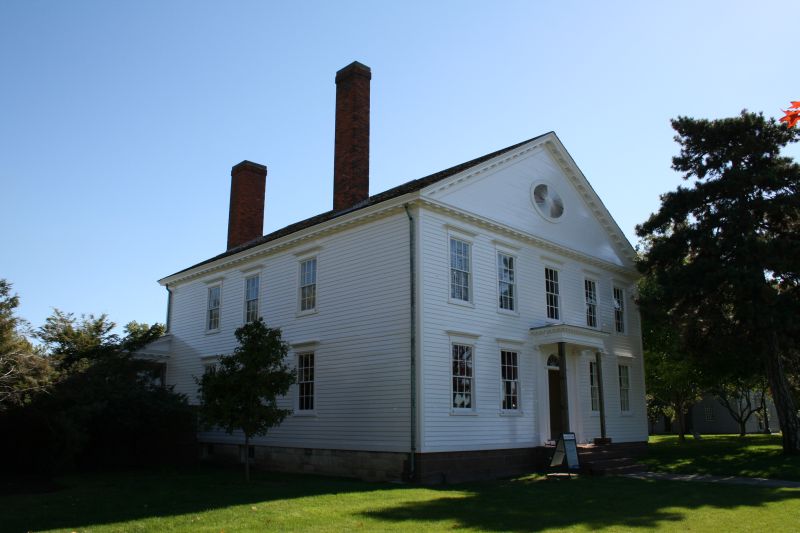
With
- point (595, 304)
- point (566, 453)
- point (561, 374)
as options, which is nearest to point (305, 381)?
point (561, 374)

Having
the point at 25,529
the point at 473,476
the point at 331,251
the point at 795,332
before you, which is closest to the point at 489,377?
the point at 473,476

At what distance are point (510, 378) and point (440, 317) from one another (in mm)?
3460

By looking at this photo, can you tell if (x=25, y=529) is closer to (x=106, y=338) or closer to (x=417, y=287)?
(x=417, y=287)

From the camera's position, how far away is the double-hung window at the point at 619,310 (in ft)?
81.5

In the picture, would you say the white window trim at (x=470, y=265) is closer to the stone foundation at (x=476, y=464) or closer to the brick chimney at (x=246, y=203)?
the stone foundation at (x=476, y=464)

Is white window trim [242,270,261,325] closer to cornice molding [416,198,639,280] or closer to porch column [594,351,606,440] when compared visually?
cornice molding [416,198,639,280]

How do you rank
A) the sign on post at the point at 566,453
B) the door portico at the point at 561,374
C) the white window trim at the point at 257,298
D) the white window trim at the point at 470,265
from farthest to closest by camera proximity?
the white window trim at the point at 257,298, the door portico at the point at 561,374, the white window trim at the point at 470,265, the sign on post at the point at 566,453

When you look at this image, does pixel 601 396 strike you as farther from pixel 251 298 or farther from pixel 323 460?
pixel 251 298

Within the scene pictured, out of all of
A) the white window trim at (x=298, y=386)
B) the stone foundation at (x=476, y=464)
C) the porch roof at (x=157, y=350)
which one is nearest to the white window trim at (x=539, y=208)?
the stone foundation at (x=476, y=464)

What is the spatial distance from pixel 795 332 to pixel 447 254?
39.0ft

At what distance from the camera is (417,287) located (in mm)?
16828

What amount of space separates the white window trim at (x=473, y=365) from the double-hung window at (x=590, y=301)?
21.9 feet

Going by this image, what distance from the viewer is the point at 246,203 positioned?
29.8 m

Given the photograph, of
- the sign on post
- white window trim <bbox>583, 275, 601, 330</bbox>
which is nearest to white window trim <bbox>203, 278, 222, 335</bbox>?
the sign on post
